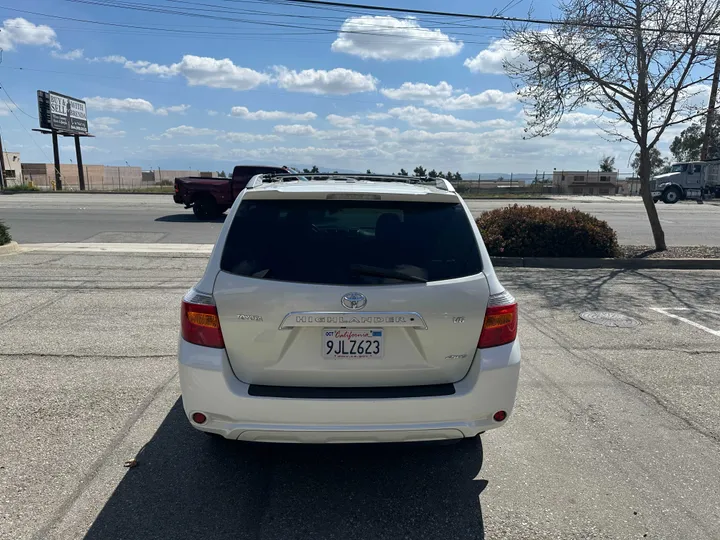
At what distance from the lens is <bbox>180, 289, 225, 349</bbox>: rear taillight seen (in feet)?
9.45

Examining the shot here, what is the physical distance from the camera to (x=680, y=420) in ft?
13.5

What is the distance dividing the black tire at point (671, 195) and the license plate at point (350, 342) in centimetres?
3801

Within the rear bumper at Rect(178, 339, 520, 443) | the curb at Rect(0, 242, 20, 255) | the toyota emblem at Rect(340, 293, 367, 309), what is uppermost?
the toyota emblem at Rect(340, 293, 367, 309)

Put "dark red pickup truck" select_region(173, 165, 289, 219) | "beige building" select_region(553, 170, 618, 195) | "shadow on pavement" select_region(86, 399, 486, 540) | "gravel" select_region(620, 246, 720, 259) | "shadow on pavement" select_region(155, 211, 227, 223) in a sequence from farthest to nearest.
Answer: "beige building" select_region(553, 170, 618, 195), "dark red pickup truck" select_region(173, 165, 289, 219), "shadow on pavement" select_region(155, 211, 227, 223), "gravel" select_region(620, 246, 720, 259), "shadow on pavement" select_region(86, 399, 486, 540)

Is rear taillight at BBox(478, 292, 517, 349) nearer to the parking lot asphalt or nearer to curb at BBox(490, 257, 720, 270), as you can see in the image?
the parking lot asphalt

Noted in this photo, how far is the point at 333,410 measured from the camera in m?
2.79

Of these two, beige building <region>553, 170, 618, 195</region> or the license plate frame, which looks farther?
beige building <region>553, 170, 618, 195</region>

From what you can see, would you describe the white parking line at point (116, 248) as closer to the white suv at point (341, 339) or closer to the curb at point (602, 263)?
the curb at point (602, 263)

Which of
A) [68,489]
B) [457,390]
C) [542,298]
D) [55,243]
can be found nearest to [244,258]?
[457,390]

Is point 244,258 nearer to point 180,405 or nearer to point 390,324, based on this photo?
point 390,324

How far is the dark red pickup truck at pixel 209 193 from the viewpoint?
1920cm

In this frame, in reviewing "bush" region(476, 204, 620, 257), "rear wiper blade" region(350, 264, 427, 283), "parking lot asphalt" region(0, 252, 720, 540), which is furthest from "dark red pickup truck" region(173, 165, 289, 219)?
"rear wiper blade" region(350, 264, 427, 283)

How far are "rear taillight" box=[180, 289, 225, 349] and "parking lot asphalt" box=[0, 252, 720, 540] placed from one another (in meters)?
0.91

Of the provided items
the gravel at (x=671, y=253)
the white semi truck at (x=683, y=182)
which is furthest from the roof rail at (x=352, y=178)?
the white semi truck at (x=683, y=182)
